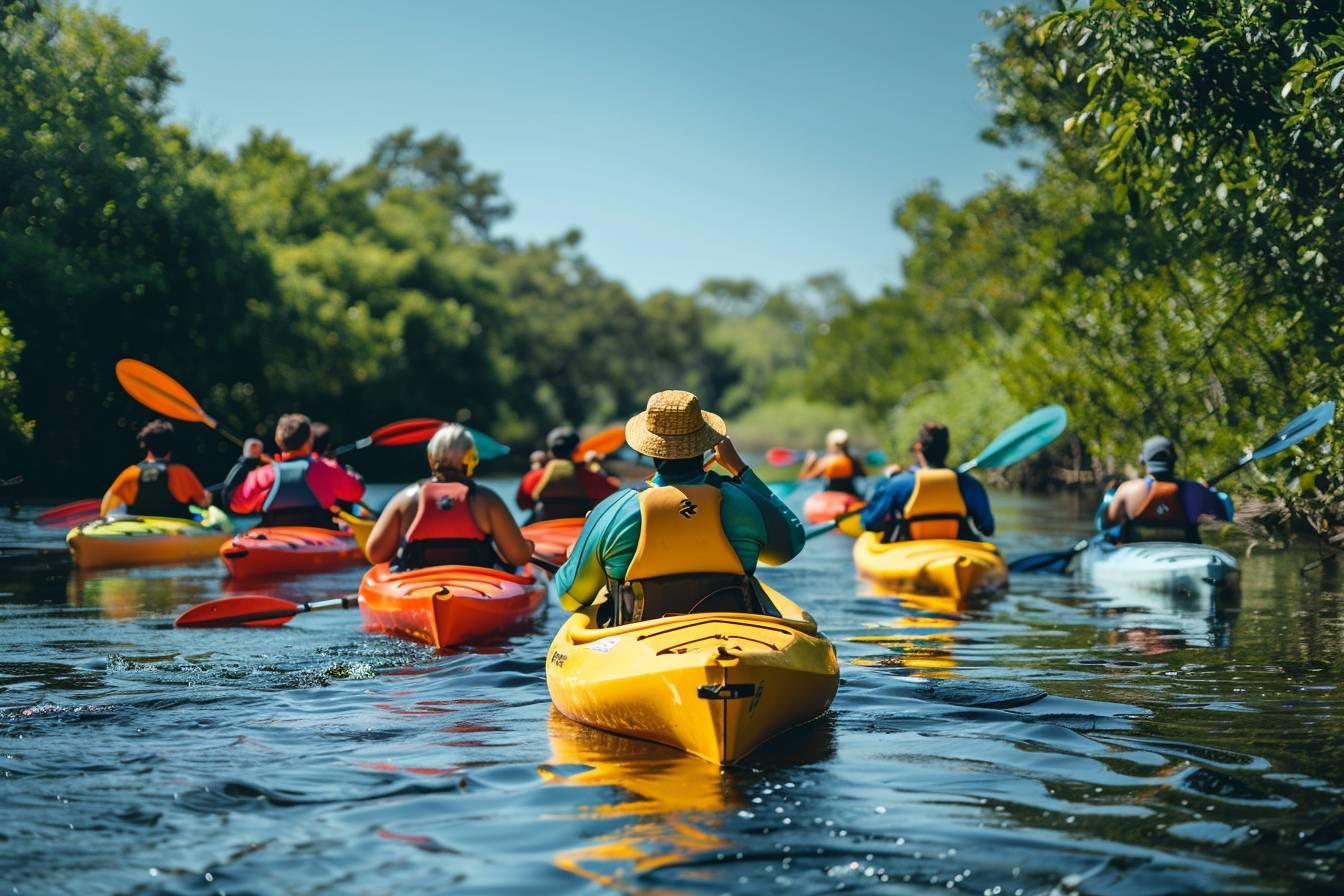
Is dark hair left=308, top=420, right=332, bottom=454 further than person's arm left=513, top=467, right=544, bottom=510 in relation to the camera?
No

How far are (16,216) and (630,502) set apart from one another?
21.1 metres

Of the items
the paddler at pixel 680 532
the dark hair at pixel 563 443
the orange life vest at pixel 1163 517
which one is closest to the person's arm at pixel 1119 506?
the orange life vest at pixel 1163 517

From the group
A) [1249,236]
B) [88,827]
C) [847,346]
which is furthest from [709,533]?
[847,346]

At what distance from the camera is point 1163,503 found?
11.6 metres

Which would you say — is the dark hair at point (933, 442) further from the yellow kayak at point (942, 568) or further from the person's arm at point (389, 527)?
the person's arm at point (389, 527)

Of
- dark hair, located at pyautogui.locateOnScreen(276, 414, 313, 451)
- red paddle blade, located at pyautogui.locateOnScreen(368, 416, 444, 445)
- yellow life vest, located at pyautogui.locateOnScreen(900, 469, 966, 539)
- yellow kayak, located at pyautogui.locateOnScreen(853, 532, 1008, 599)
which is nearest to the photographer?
yellow kayak, located at pyautogui.locateOnScreen(853, 532, 1008, 599)

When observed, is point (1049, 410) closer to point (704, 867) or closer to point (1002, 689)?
point (1002, 689)

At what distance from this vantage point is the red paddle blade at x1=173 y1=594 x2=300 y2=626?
29.5ft

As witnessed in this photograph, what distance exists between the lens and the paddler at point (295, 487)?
504 inches

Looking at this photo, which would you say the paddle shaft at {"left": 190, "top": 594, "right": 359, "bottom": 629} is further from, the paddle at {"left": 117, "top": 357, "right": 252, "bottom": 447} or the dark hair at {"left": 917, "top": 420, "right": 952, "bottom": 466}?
the paddle at {"left": 117, "top": 357, "right": 252, "bottom": 447}

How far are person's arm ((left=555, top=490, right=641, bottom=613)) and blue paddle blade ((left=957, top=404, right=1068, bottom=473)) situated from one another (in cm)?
665

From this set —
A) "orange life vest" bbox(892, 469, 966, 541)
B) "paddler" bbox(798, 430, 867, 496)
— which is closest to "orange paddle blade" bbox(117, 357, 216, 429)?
"orange life vest" bbox(892, 469, 966, 541)

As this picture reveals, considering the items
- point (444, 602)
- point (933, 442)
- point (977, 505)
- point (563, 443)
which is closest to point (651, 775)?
point (444, 602)

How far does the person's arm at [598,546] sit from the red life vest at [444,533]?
2678 millimetres
